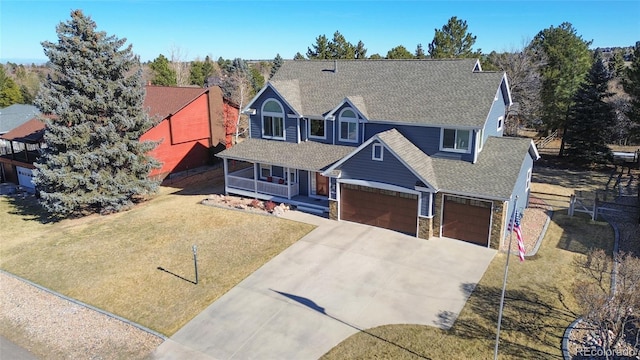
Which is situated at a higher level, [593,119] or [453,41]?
[453,41]

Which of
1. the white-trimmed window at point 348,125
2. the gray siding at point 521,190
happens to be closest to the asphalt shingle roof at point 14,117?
the white-trimmed window at point 348,125

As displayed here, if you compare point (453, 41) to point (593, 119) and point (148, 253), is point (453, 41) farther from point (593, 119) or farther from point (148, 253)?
point (148, 253)

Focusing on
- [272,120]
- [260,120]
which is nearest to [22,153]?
[260,120]

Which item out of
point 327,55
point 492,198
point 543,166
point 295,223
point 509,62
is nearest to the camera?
point 492,198

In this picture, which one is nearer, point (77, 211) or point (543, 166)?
point (77, 211)

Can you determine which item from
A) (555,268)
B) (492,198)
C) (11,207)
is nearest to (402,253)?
(492,198)

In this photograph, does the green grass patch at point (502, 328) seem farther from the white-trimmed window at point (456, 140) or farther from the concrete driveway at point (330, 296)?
the white-trimmed window at point (456, 140)

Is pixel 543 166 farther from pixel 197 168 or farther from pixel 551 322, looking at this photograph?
pixel 197 168
